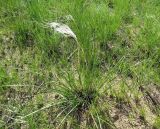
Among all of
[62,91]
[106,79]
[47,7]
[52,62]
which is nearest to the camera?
[62,91]

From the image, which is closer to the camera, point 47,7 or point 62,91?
point 62,91

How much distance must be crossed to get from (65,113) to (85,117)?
12 cm

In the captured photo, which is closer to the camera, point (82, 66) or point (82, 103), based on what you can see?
point (82, 103)

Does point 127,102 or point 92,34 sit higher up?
point 92,34

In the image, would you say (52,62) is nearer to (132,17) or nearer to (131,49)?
(131,49)

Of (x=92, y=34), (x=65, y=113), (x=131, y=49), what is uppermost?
(x=92, y=34)

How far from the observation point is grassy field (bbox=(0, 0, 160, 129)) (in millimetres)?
1889

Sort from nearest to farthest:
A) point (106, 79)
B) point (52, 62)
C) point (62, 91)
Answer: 1. point (62, 91)
2. point (106, 79)
3. point (52, 62)

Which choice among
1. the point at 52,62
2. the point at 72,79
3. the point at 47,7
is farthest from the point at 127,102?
the point at 47,7

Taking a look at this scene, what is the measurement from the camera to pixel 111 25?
7.54 feet

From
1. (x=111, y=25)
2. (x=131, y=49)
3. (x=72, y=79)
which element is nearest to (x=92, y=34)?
(x=111, y=25)

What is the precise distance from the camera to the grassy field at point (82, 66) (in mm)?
1889

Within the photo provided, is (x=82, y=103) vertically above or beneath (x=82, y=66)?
beneath

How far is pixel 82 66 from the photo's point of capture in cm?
210
